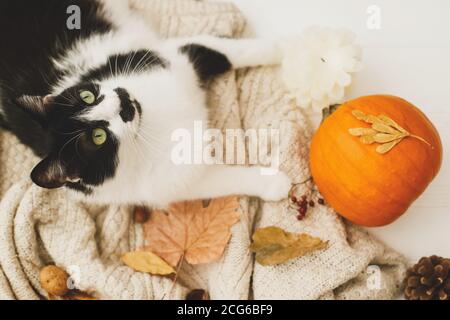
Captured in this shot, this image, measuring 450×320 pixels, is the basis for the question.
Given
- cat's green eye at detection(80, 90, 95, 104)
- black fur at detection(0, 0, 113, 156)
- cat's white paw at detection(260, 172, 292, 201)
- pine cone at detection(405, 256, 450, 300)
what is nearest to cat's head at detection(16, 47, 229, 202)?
cat's green eye at detection(80, 90, 95, 104)

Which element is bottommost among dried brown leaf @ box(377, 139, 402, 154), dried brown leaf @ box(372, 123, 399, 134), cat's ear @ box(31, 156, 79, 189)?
cat's ear @ box(31, 156, 79, 189)

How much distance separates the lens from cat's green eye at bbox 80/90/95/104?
933mm

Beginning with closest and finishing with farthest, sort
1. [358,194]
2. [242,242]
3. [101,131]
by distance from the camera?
[101,131]
[358,194]
[242,242]

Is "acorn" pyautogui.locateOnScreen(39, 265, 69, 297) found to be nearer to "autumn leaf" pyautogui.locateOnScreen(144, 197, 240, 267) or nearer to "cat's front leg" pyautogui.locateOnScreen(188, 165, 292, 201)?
"autumn leaf" pyautogui.locateOnScreen(144, 197, 240, 267)

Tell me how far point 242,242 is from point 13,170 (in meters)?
0.64

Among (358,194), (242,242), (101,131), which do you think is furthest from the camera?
(242,242)

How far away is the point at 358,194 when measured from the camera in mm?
1031

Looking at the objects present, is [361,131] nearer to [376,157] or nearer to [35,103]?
[376,157]

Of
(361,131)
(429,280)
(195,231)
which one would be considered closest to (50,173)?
(195,231)

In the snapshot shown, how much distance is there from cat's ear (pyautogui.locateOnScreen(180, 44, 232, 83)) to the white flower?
172mm

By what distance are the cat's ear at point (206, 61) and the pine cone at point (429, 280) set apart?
71 cm
